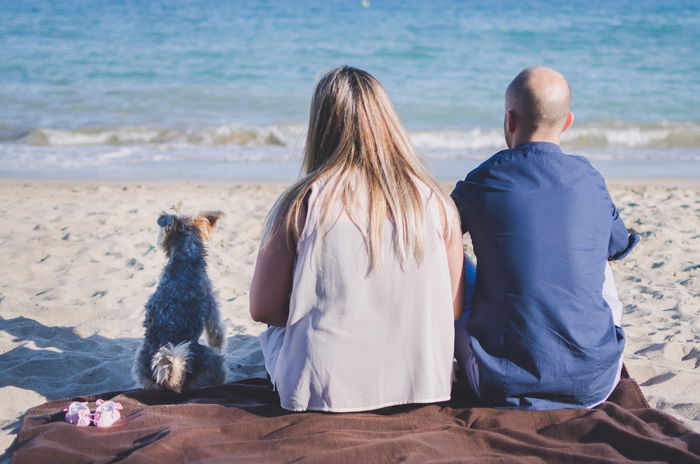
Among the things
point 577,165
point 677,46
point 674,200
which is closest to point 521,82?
point 577,165

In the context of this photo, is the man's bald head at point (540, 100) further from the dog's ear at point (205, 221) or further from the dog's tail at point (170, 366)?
the dog's tail at point (170, 366)

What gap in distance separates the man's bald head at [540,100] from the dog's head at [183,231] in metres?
1.75

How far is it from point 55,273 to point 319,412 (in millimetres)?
3469

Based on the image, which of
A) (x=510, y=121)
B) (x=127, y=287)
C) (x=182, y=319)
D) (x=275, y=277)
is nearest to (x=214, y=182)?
(x=127, y=287)

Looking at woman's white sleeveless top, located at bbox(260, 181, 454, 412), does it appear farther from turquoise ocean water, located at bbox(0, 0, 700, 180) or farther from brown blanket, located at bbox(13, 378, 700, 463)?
turquoise ocean water, located at bbox(0, 0, 700, 180)

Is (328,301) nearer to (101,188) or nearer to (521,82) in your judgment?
(521,82)

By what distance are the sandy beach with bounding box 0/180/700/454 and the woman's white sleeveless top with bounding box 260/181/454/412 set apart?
1373mm

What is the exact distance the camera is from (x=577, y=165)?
113 inches

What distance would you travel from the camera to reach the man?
279 cm

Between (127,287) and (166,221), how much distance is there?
179 centimetres

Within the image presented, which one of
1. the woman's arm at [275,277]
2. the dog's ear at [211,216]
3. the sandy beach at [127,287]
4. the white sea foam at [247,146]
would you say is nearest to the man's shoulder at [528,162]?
the woman's arm at [275,277]

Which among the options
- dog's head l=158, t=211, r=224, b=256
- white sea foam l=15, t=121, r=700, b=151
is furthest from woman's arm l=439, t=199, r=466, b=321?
white sea foam l=15, t=121, r=700, b=151

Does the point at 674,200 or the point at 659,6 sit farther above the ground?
the point at 659,6

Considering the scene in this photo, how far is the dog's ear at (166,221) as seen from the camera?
12.4 ft
